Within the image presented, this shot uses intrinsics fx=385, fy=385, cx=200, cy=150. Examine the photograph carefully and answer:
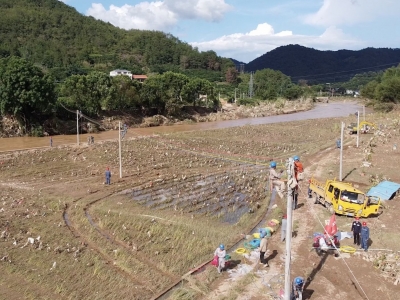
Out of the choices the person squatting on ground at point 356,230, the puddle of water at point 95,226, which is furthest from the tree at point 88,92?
the person squatting on ground at point 356,230

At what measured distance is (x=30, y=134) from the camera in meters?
48.2

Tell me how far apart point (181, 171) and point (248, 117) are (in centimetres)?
5632

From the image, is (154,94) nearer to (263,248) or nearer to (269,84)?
(263,248)

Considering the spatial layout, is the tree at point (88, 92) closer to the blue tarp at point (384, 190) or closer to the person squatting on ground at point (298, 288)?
the blue tarp at point (384, 190)

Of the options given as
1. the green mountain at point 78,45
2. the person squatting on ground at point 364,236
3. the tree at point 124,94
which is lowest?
the person squatting on ground at point 364,236

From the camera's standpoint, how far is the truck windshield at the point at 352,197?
1911 cm

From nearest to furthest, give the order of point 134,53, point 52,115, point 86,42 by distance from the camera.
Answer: point 52,115, point 86,42, point 134,53

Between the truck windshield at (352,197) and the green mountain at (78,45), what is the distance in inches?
3524

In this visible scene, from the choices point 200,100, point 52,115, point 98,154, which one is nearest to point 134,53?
point 200,100

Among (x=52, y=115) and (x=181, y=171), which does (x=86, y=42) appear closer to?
(x=52, y=115)

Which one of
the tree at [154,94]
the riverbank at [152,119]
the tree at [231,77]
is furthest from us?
the tree at [231,77]

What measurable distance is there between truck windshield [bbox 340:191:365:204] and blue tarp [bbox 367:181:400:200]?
3.35 m

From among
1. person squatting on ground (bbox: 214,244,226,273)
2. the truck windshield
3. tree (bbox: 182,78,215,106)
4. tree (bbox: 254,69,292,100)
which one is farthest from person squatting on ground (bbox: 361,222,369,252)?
tree (bbox: 254,69,292,100)

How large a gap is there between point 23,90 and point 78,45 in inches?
4615
